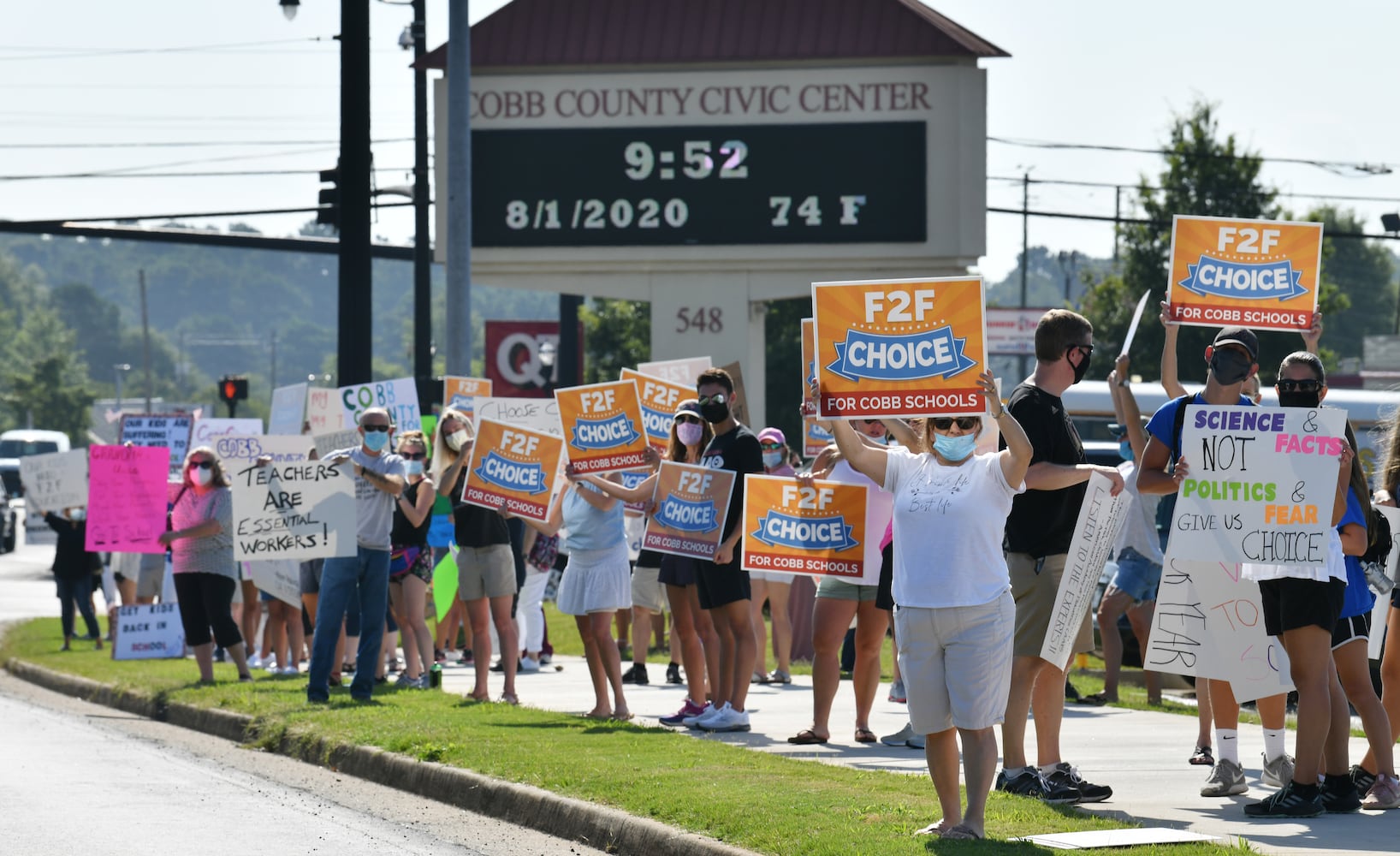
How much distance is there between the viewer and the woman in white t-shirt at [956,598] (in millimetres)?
7488

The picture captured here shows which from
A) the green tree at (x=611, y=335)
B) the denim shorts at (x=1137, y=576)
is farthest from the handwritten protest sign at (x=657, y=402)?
the green tree at (x=611, y=335)

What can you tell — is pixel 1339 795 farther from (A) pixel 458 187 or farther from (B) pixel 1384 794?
(A) pixel 458 187

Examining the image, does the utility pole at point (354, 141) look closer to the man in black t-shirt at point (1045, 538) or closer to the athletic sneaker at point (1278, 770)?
the man in black t-shirt at point (1045, 538)

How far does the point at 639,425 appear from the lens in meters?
12.7

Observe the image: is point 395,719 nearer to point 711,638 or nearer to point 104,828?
point 711,638

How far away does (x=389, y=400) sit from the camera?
17281 mm

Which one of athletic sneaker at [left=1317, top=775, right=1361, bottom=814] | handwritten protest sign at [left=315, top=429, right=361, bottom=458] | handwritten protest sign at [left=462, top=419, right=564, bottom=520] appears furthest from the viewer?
handwritten protest sign at [left=315, top=429, right=361, bottom=458]

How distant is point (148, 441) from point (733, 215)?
24.6ft

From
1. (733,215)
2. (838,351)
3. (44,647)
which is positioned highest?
(733,215)

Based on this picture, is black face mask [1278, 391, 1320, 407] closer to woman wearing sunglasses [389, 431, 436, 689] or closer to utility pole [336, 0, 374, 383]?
woman wearing sunglasses [389, 431, 436, 689]

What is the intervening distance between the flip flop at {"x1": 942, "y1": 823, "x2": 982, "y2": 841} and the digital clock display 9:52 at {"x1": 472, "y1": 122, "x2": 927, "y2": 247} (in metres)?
16.9

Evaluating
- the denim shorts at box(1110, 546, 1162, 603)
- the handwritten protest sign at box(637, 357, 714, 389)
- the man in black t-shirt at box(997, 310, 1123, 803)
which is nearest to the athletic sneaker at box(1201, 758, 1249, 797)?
the man in black t-shirt at box(997, 310, 1123, 803)

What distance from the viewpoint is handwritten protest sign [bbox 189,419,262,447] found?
2017 cm

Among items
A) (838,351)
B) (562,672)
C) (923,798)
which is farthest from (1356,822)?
(562,672)
